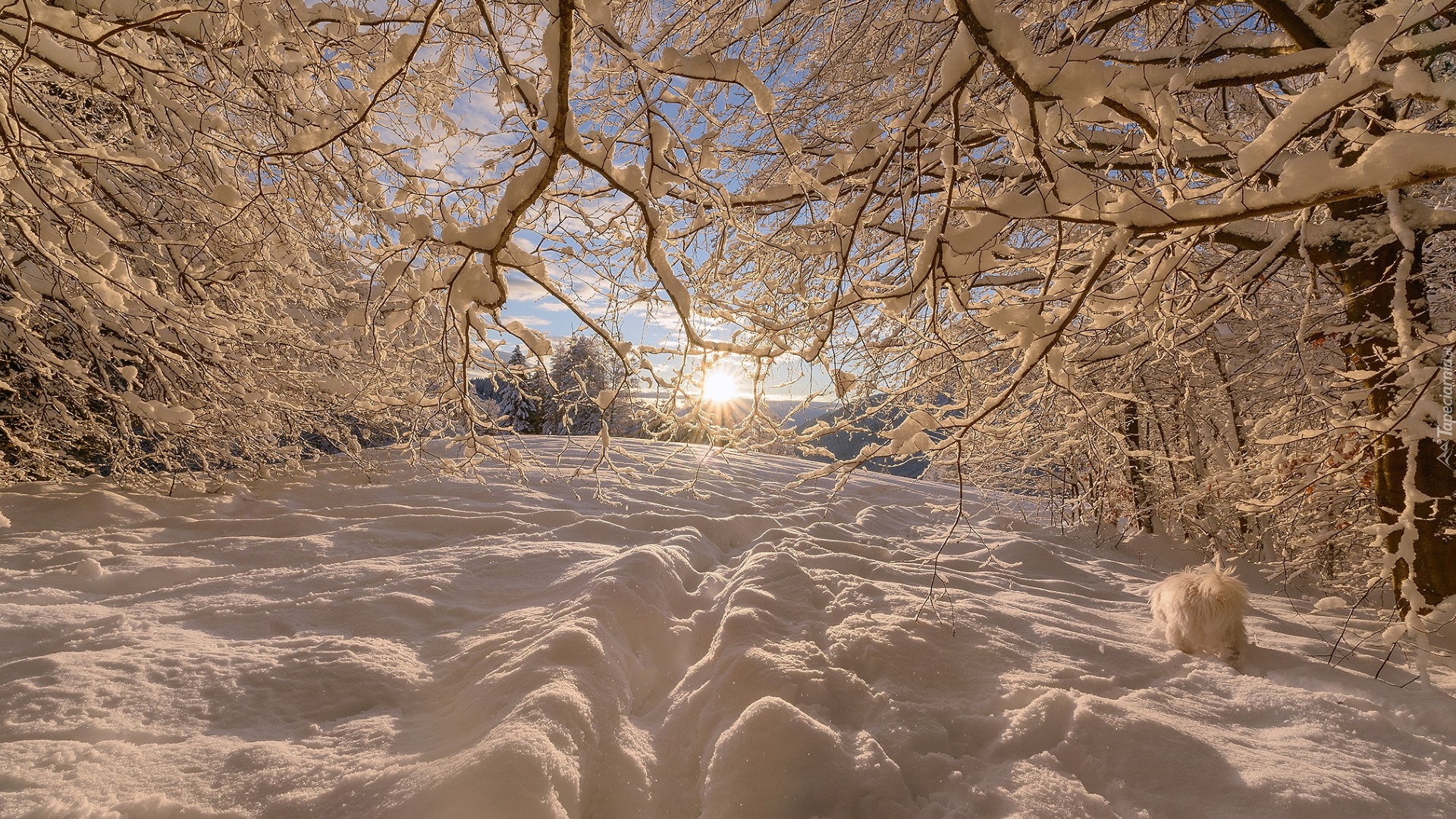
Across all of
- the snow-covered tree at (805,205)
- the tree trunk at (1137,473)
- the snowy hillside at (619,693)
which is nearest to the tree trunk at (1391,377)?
the snow-covered tree at (805,205)

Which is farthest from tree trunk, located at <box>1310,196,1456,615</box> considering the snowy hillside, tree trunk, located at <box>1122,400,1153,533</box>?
tree trunk, located at <box>1122,400,1153,533</box>

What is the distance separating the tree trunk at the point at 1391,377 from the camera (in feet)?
7.98

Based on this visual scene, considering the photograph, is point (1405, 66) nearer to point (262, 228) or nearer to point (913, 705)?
point (913, 705)

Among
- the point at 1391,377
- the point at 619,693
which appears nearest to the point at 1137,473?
the point at 1391,377

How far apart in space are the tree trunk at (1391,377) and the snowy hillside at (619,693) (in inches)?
23.0

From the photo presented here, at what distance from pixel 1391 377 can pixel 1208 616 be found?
1.60 metres

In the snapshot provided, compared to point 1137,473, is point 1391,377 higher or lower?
higher

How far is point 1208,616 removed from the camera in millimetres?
2408

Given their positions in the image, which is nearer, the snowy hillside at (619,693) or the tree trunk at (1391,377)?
the snowy hillside at (619,693)

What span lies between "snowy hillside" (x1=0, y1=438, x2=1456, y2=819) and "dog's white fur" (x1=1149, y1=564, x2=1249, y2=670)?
0.28 ft

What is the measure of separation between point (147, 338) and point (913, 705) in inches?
144

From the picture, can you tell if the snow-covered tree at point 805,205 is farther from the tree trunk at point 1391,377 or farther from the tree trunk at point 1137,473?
the tree trunk at point 1137,473

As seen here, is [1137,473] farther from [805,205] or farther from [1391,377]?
[805,205]

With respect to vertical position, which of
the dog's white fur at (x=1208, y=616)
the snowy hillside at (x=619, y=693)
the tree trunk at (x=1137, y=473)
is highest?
the tree trunk at (x=1137, y=473)
